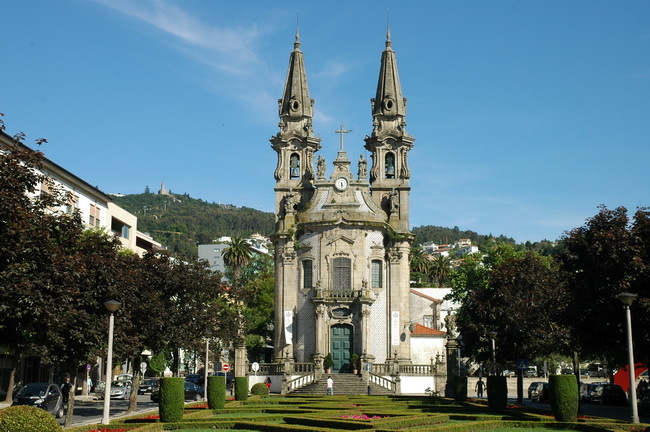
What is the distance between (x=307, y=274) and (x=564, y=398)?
35668 millimetres

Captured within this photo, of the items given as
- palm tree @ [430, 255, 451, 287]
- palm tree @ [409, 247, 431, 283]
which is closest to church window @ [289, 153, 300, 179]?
palm tree @ [409, 247, 431, 283]

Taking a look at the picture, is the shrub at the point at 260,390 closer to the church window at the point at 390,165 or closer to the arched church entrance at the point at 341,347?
the arched church entrance at the point at 341,347

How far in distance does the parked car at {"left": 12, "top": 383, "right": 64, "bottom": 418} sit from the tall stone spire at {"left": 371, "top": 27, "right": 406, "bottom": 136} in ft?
126

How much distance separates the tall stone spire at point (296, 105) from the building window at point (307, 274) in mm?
11739

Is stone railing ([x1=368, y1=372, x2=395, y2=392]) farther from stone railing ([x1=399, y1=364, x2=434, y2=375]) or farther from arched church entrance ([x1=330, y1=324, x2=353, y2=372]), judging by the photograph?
arched church entrance ([x1=330, y1=324, x2=353, y2=372])

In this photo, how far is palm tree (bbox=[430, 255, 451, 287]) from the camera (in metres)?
114

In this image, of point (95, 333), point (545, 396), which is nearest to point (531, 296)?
point (545, 396)

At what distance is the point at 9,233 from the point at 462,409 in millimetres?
21583

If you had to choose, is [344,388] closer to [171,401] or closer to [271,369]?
[271,369]

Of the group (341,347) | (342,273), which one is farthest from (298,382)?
(342,273)

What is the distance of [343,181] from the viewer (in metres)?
63.8

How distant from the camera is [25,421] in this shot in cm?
1583

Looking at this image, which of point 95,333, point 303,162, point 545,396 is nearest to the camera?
point 95,333

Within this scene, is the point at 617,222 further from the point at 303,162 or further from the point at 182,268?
the point at 303,162
